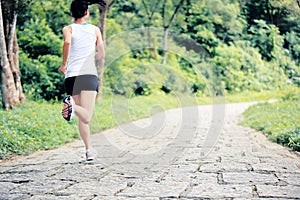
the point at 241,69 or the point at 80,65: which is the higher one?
the point at 80,65

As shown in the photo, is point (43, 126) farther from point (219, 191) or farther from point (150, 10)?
point (150, 10)

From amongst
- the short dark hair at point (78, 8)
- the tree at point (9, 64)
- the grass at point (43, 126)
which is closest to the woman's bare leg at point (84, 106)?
the short dark hair at point (78, 8)

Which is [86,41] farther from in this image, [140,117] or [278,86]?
[278,86]

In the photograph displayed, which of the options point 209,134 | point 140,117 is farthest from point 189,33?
point 209,134

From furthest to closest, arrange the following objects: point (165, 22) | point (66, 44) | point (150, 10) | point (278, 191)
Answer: point (165, 22)
point (150, 10)
point (66, 44)
point (278, 191)

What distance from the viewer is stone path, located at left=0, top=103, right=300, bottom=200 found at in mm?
3244

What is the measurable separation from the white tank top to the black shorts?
0.13ft

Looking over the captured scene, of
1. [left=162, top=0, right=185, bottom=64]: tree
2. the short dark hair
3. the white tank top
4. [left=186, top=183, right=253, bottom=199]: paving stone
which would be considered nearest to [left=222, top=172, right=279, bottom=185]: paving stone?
[left=186, top=183, right=253, bottom=199]: paving stone

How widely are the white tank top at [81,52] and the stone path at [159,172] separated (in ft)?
3.12

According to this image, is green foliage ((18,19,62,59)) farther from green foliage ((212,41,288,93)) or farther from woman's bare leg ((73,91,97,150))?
green foliage ((212,41,288,93))

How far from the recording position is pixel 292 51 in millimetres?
17703

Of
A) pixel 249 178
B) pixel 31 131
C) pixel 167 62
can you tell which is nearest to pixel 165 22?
pixel 167 62

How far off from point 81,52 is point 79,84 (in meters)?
0.33

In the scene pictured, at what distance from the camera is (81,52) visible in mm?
4516
